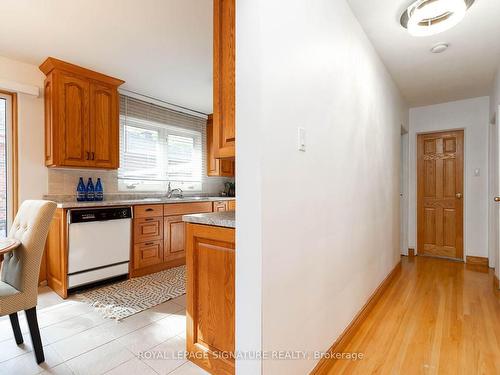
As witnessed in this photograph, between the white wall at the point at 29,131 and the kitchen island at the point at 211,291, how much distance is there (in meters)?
2.35

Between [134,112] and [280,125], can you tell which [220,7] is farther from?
[134,112]

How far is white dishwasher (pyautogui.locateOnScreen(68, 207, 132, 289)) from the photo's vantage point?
2.64 m

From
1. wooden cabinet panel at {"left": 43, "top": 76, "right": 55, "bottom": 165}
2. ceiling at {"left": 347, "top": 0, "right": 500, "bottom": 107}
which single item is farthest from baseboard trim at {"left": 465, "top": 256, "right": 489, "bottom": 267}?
wooden cabinet panel at {"left": 43, "top": 76, "right": 55, "bottom": 165}

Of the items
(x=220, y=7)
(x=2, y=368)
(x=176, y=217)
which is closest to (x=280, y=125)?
(x=220, y=7)

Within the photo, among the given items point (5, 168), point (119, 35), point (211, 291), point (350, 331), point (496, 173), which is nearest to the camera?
point (211, 291)

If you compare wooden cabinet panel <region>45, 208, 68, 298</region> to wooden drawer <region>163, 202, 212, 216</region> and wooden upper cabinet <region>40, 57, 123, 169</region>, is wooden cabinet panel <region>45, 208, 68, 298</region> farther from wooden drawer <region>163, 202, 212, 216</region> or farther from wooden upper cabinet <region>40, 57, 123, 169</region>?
wooden drawer <region>163, 202, 212, 216</region>

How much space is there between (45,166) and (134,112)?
132 centimetres

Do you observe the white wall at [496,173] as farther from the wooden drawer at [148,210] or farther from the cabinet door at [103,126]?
the cabinet door at [103,126]

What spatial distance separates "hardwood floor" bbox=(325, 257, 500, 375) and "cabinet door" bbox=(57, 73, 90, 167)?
3070 mm

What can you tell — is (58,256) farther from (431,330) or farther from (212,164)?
(431,330)

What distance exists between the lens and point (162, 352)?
1760mm

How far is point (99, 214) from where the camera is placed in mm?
2814

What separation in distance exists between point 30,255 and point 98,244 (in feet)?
4.18

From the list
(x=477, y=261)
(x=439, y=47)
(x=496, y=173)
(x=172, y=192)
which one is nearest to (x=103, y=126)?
(x=172, y=192)
